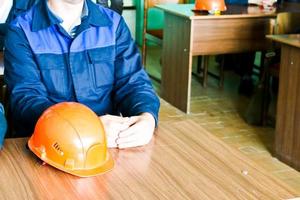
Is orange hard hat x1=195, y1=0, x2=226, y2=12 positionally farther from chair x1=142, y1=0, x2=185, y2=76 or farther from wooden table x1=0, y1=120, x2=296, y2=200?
wooden table x1=0, y1=120, x2=296, y2=200

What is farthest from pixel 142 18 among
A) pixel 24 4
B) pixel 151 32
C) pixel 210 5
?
pixel 24 4

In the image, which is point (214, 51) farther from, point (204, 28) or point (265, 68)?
point (265, 68)

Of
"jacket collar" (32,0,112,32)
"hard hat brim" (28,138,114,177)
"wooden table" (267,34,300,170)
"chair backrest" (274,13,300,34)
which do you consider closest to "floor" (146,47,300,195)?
"wooden table" (267,34,300,170)

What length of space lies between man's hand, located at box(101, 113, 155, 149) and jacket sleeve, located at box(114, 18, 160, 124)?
8.5 inches

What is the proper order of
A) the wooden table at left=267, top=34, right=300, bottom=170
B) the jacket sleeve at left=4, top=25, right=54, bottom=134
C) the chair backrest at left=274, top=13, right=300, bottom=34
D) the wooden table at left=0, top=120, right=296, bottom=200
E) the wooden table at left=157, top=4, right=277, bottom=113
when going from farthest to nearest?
the wooden table at left=157, top=4, right=277, bottom=113, the chair backrest at left=274, top=13, right=300, bottom=34, the wooden table at left=267, top=34, right=300, bottom=170, the jacket sleeve at left=4, top=25, right=54, bottom=134, the wooden table at left=0, top=120, right=296, bottom=200

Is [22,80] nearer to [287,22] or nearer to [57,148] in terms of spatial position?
[57,148]

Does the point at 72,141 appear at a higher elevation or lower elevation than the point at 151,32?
higher

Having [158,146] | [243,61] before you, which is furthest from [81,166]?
[243,61]

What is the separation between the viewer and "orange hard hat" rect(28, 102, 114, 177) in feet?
4.21

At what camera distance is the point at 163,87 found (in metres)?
4.56

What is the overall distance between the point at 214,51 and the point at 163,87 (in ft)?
1.88

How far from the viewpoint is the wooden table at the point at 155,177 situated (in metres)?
1.20

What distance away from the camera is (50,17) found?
170 cm

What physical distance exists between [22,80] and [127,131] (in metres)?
0.41
